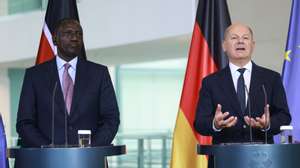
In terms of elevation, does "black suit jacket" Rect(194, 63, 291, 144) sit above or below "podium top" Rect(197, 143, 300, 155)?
above

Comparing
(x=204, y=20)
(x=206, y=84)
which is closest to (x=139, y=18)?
(x=204, y=20)

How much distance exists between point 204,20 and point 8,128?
7644mm

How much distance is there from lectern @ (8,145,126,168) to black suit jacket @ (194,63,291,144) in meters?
0.54

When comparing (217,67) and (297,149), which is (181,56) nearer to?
(217,67)

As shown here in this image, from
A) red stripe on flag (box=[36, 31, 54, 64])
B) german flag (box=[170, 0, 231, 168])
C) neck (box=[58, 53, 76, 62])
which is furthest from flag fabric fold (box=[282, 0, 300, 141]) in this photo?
red stripe on flag (box=[36, 31, 54, 64])

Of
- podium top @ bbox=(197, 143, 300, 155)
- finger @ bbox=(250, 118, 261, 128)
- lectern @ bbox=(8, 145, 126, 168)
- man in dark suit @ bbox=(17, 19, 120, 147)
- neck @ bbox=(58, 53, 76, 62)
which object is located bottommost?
lectern @ bbox=(8, 145, 126, 168)

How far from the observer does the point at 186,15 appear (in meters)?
7.56

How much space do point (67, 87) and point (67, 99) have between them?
0.23 ft

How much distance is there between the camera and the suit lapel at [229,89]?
341cm

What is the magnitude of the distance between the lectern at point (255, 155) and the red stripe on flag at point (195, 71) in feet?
5.22

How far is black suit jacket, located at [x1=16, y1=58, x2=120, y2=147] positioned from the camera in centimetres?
360

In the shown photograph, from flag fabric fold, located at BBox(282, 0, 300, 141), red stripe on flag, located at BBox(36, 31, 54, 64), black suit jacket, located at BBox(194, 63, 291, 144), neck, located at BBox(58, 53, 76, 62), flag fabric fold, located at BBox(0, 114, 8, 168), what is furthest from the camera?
red stripe on flag, located at BBox(36, 31, 54, 64)

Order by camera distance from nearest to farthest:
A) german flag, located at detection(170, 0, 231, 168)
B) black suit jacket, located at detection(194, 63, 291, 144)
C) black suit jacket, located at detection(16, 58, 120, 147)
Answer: black suit jacket, located at detection(194, 63, 291, 144), black suit jacket, located at detection(16, 58, 120, 147), german flag, located at detection(170, 0, 231, 168)

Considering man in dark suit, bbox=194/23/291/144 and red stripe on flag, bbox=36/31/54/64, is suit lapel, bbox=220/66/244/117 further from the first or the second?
red stripe on flag, bbox=36/31/54/64
